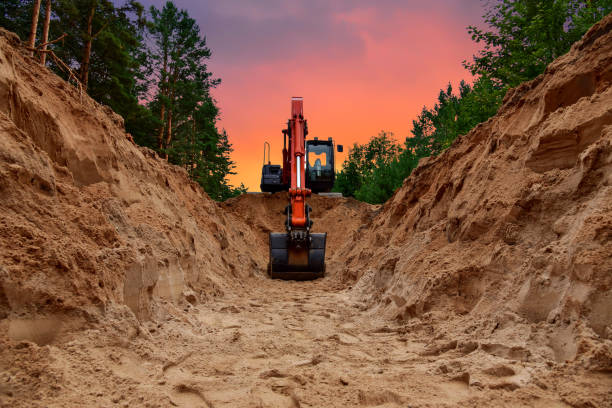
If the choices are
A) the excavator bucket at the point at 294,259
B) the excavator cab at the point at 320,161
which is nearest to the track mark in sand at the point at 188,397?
the excavator bucket at the point at 294,259

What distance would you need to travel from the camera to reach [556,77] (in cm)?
493

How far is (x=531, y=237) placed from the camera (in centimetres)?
358

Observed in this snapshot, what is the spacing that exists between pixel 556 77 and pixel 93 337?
232 inches

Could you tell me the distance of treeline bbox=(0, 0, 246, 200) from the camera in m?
15.1

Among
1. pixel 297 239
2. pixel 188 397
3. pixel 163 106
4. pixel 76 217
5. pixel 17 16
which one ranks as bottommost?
pixel 188 397

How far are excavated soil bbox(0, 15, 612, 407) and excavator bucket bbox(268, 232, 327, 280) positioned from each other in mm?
3593

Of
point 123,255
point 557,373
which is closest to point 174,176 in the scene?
point 123,255

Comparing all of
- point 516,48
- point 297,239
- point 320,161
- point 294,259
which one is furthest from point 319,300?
point 516,48

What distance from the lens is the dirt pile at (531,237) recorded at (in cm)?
251

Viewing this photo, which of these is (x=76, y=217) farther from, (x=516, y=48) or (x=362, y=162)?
(x=362, y=162)

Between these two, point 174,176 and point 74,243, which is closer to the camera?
point 74,243

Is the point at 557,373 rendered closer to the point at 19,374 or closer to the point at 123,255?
the point at 19,374

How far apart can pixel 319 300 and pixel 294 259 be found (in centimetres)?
366

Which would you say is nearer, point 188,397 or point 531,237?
point 188,397
